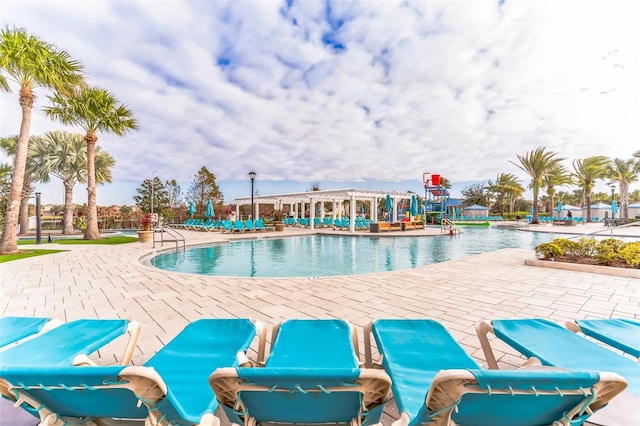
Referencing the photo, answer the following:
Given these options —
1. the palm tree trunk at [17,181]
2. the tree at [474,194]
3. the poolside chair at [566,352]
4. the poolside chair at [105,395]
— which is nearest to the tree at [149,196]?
the palm tree trunk at [17,181]

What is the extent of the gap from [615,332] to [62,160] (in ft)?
82.2

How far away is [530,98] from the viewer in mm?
10469

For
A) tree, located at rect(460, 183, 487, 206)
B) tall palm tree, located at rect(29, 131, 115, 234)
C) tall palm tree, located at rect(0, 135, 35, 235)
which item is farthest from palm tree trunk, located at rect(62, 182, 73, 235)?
tree, located at rect(460, 183, 487, 206)

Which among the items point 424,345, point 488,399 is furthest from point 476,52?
point 488,399

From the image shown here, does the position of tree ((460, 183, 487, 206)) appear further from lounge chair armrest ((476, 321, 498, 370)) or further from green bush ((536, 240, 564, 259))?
lounge chair armrest ((476, 321, 498, 370))

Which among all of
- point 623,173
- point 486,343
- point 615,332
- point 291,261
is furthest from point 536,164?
point 486,343

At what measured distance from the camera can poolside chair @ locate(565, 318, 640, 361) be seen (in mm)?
A: 1785

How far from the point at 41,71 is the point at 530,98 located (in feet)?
55.8

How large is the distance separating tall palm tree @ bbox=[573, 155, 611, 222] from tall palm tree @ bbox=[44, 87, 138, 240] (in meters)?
37.2

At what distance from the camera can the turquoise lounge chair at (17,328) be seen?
191 centimetres

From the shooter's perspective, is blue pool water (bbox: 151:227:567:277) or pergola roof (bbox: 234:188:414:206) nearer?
blue pool water (bbox: 151:227:567:277)

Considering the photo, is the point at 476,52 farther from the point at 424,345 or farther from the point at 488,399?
the point at 488,399

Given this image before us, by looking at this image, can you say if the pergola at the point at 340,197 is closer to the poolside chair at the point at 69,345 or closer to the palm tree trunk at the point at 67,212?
the palm tree trunk at the point at 67,212

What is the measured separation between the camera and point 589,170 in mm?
26234
